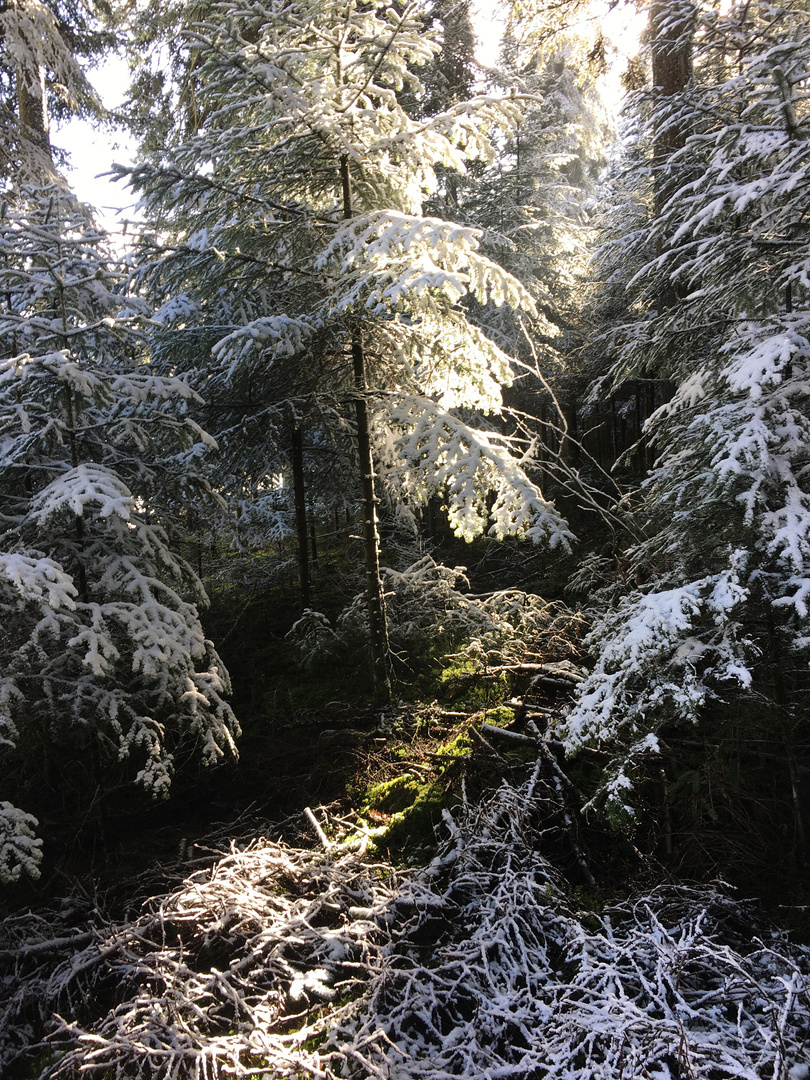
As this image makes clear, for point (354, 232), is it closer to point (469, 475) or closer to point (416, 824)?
point (469, 475)

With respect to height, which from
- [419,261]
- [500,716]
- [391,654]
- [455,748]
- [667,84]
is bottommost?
[455,748]

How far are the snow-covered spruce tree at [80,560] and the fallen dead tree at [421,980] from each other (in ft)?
2.69

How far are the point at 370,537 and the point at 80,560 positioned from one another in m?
2.79

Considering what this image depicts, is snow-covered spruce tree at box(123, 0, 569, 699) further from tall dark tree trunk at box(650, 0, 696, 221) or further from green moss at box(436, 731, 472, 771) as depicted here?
tall dark tree trunk at box(650, 0, 696, 221)

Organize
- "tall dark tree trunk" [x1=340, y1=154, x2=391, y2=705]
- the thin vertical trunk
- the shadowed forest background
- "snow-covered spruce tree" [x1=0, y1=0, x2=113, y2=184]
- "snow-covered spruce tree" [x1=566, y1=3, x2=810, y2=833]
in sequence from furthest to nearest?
"snow-covered spruce tree" [x1=0, y1=0, x2=113, y2=184] < the thin vertical trunk < "tall dark tree trunk" [x1=340, y1=154, x2=391, y2=705] < "snow-covered spruce tree" [x1=566, y1=3, x2=810, y2=833] < the shadowed forest background

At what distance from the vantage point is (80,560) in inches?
178

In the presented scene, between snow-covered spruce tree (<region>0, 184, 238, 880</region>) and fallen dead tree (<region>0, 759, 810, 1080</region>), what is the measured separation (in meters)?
0.82

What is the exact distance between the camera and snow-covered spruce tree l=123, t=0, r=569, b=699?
4.95 m

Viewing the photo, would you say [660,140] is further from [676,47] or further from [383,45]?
[383,45]

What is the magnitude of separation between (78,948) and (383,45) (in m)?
7.18

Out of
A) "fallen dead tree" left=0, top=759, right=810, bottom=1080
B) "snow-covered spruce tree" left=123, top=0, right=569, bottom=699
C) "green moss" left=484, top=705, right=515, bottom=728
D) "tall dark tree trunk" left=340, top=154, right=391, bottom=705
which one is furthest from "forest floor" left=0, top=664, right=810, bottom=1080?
"snow-covered spruce tree" left=123, top=0, right=569, bottom=699

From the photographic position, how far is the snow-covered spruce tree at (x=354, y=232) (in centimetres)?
495

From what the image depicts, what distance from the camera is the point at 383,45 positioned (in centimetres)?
507

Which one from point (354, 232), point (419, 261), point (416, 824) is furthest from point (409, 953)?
point (354, 232)
